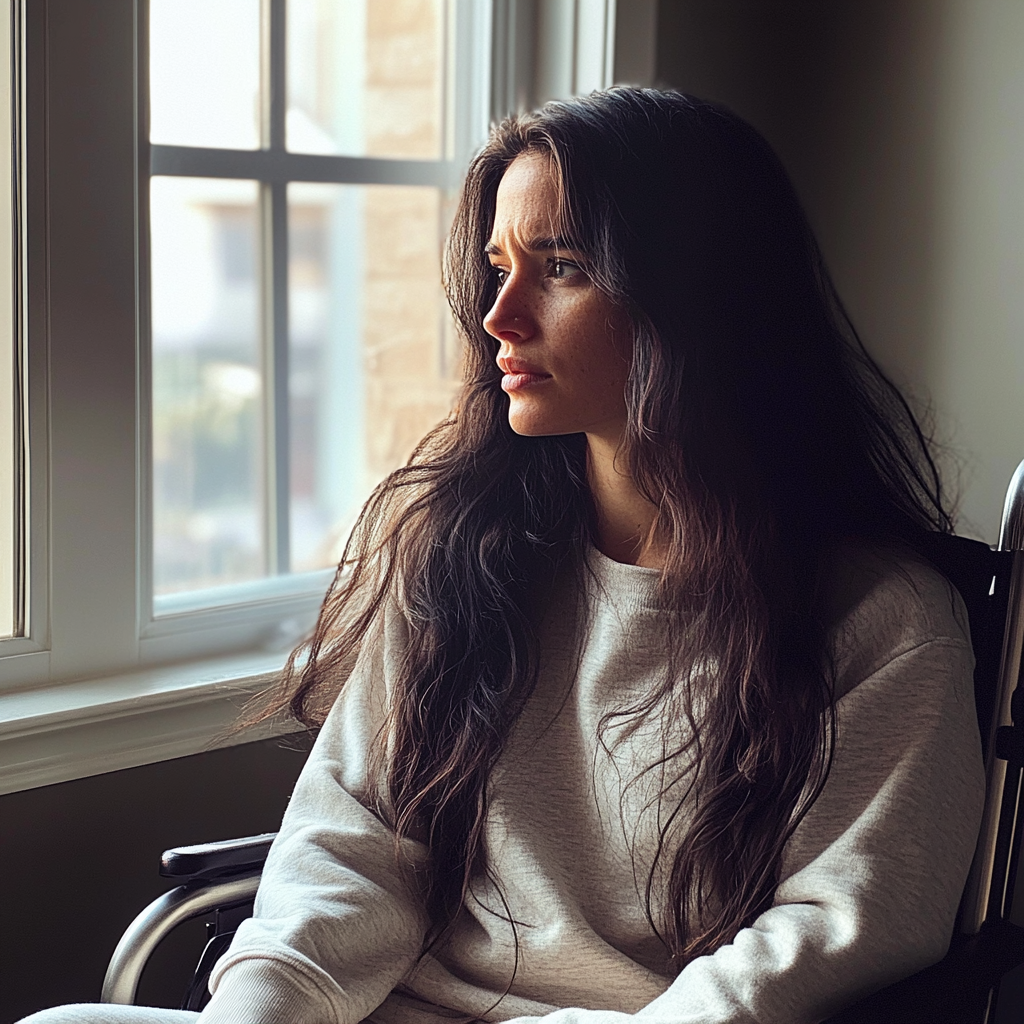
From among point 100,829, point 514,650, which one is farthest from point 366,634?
point 100,829

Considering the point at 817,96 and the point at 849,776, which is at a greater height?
the point at 817,96

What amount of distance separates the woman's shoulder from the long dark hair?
0.06ft

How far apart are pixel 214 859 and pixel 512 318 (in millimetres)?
601

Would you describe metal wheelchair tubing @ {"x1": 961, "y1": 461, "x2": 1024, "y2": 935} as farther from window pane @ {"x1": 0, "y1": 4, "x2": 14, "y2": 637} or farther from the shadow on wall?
window pane @ {"x1": 0, "y1": 4, "x2": 14, "y2": 637}

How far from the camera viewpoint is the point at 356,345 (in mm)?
1866

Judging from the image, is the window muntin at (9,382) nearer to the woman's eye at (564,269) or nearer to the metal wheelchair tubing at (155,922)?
the metal wheelchair tubing at (155,922)

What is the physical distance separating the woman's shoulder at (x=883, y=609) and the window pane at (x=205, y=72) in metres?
1.01

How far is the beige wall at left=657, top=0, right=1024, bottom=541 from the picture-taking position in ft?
5.88

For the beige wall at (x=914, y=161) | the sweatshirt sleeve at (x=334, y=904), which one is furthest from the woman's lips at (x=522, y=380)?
the beige wall at (x=914, y=161)

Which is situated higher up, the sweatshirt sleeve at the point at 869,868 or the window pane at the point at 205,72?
the window pane at the point at 205,72

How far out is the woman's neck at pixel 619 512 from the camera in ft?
4.05

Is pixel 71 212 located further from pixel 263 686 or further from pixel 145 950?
pixel 145 950

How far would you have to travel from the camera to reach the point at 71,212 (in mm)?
1424

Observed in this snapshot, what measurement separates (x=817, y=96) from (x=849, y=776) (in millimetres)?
1316
